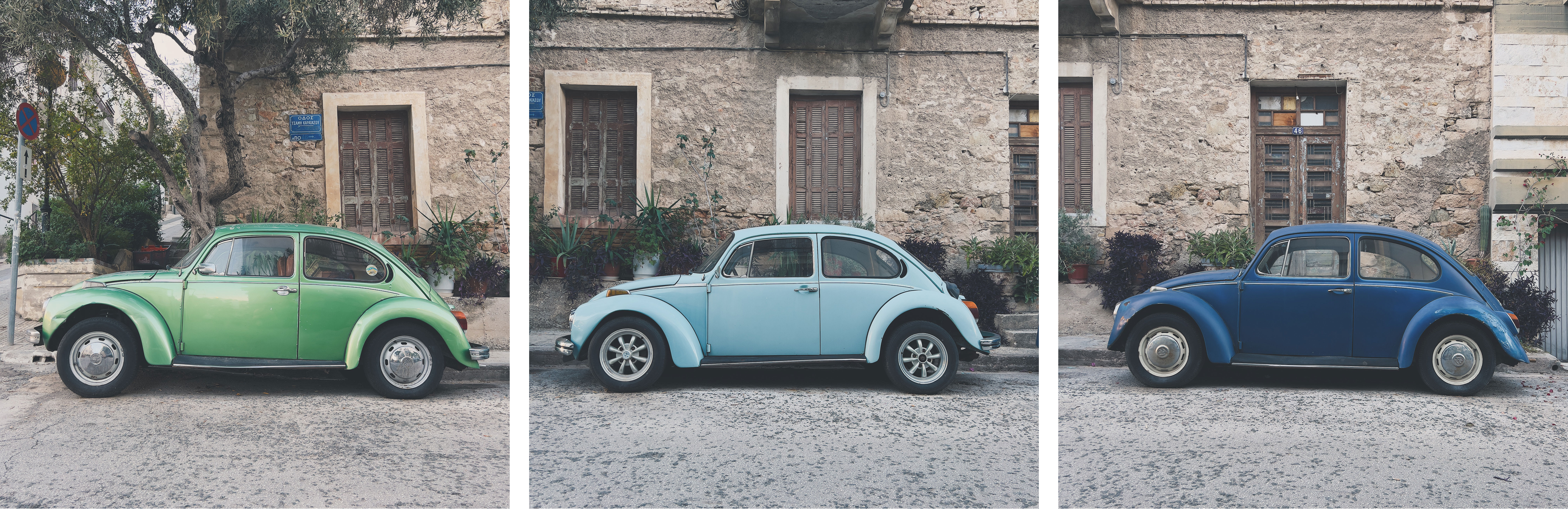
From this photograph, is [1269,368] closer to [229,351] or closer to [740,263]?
[740,263]

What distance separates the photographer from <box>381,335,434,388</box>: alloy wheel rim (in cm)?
417

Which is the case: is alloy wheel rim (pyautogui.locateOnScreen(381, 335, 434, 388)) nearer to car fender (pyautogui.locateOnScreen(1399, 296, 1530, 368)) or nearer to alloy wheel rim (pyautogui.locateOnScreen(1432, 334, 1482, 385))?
car fender (pyautogui.locateOnScreen(1399, 296, 1530, 368))

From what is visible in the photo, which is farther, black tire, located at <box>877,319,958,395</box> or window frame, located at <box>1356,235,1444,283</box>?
black tire, located at <box>877,319,958,395</box>

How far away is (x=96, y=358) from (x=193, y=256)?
2.10 ft

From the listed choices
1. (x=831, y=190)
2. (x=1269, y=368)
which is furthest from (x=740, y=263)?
→ (x=1269, y=368)

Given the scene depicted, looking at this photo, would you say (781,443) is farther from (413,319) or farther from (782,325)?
(413,319)

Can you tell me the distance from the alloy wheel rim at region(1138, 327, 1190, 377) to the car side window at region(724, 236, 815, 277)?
1761mm

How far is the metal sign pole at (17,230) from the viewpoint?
4.64 metres

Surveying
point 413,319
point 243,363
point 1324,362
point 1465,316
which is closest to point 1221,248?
point 1324,362

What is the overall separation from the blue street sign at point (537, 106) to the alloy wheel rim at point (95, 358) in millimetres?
2496

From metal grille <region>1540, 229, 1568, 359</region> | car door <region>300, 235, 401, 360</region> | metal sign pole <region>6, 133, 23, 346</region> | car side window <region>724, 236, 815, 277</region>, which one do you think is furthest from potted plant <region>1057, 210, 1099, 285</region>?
metal sign pole <region>6, 133, 23, 346</region>

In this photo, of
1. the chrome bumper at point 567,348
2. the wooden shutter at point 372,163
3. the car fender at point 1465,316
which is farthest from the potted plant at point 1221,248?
the wooden shutter at point 372,163

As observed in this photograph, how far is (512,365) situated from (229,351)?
199cm

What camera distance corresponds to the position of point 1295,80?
500 centimetres
